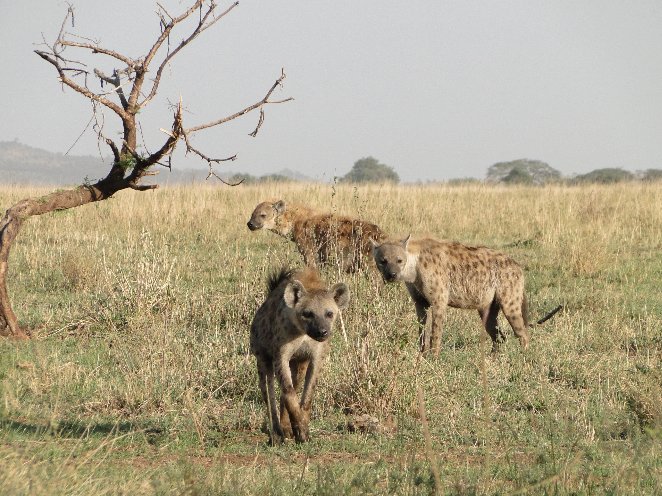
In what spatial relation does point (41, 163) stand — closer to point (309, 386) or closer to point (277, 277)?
point (277, 277)

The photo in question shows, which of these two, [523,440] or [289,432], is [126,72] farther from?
[523,440]

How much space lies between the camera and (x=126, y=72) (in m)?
6.41

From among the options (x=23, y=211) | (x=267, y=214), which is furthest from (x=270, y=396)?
(x=267, y=214)

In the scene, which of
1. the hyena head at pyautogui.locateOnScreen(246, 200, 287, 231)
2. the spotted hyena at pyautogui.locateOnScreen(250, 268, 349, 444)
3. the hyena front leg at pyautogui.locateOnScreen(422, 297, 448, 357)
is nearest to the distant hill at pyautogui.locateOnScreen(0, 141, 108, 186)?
the hyena head at pyautogui.locateOnScreen(246, 200, 287, 231)

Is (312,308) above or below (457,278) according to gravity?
above

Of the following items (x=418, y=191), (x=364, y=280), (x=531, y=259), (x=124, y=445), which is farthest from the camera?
(x=418, y=191)

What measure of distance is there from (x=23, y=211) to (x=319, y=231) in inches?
104

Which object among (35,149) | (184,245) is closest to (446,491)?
(184,245)

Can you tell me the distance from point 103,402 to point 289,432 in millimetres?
1091

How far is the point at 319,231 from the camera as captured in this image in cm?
847

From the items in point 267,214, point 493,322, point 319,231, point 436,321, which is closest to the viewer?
point 436,321

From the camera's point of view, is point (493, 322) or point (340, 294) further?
point (493, 322)

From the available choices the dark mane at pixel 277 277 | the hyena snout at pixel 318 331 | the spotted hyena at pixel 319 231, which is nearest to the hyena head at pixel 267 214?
the spotted hyena at pixel 319 231

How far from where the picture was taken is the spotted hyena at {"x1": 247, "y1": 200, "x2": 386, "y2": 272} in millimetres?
7383
